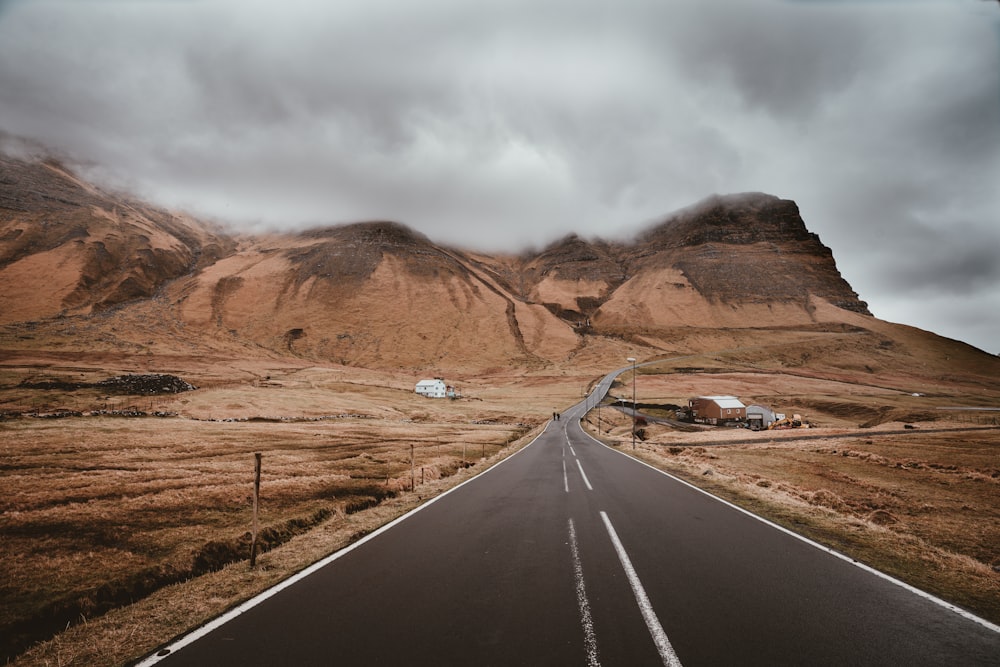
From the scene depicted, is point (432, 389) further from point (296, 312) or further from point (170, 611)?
point (296, 312)

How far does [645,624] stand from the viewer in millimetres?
5008

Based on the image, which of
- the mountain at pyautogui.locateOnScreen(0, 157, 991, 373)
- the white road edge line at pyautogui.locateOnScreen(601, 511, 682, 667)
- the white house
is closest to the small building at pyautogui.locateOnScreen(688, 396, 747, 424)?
the white house

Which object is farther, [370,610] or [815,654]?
[370,610]

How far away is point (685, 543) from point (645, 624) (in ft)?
13.5

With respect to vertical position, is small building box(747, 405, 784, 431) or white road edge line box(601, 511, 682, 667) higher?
white road edge line box(601, 511, 682, 667)

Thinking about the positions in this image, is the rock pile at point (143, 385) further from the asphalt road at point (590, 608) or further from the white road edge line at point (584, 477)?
the asphalt road at point (590, 608)

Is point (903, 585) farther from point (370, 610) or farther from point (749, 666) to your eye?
point (370, 610)

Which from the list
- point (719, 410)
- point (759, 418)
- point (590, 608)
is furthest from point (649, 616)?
point (719, 410)

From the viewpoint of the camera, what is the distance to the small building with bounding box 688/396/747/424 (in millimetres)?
64062

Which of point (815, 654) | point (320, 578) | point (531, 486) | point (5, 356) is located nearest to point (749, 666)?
point (815, 654)

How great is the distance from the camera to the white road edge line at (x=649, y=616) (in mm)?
4253

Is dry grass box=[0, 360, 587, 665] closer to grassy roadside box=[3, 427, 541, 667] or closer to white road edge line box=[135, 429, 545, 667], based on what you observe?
grassy roadside box=[3, 427, 541, 667]

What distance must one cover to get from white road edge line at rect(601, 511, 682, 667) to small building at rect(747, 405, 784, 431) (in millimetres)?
63407

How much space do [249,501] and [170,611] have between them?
931 centimetres
